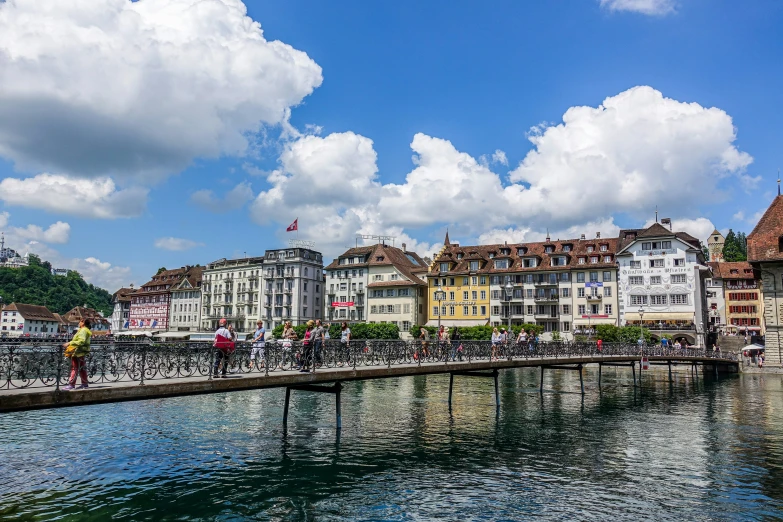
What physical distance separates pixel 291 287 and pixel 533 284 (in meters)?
50.0

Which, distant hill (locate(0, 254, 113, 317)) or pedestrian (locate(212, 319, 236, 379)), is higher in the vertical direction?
distant hill (locate(0, 254, 113, 317))

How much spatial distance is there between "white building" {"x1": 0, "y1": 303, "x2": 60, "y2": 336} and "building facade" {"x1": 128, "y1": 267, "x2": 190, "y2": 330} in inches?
823

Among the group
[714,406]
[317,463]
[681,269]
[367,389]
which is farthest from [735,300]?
[317,463]

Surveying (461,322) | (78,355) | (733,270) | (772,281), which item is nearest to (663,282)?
(772,281)

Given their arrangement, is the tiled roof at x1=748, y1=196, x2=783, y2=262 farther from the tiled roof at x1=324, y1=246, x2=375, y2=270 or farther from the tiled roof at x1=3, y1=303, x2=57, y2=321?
the tiled roof at x1=3, y1=303, x2=57, y2=321

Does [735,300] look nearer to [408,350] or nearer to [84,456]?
[408,350]

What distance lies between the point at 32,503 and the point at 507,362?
84.9 feet

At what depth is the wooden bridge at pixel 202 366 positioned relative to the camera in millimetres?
15164

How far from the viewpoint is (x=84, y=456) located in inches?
833

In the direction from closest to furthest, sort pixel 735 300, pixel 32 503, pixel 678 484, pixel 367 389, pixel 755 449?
pixel 32 503 < pixel 678 484 < pixel 755 449 < pixel 367 389 < pixel 735 300

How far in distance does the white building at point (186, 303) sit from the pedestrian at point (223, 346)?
118795mm

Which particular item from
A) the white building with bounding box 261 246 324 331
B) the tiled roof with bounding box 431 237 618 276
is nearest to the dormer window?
the tiled roof with bounding box 431 237 618 276

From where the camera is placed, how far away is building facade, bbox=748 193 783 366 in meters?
57.6

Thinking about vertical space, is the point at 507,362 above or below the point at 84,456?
above
